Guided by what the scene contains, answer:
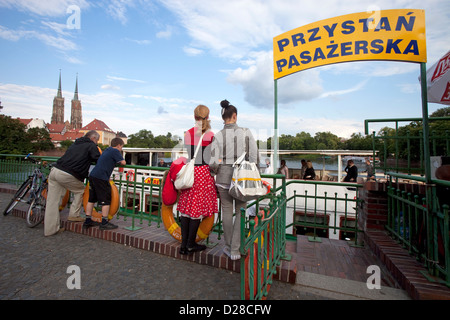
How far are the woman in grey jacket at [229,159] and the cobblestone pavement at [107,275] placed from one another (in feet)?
1.57

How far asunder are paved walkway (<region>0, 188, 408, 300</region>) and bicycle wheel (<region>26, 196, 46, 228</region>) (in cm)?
88

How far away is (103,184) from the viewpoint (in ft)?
12.9

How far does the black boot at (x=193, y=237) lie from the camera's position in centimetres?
303

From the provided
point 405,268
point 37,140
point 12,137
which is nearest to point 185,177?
point 405,268

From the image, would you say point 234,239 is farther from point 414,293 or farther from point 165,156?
point 165,156

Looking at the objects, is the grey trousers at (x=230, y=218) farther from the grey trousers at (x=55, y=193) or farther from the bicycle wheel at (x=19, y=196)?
the bicycle wheel at (x=19, y=196)

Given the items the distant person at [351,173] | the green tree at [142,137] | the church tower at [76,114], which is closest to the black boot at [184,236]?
the distant person at [351,173]

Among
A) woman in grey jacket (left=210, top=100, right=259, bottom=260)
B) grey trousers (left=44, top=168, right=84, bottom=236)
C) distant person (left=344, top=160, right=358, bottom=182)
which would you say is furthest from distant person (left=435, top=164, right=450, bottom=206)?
distant person (left=344, top=160, right=358, bottom=182)

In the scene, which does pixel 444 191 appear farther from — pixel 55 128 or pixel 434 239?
pixel 55 128

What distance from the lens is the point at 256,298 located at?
2.03 meters

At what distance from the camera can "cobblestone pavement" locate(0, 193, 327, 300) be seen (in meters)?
2.40

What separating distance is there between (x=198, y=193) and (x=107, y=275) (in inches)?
52.6

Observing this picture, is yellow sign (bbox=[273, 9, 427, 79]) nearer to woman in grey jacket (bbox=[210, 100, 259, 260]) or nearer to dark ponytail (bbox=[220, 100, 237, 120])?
dark ponytail (bbox=[220, 100, 237, 120])
